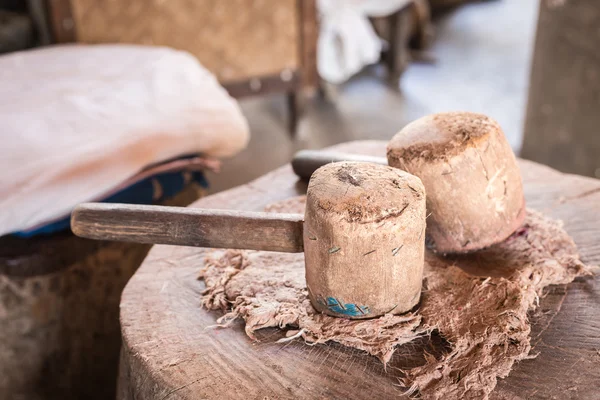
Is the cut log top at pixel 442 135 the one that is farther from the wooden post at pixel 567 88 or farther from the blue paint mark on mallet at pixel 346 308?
the wooden post at pixel 567 88

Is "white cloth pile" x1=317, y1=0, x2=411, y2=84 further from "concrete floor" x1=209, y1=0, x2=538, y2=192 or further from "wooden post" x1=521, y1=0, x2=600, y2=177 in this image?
"wooden post" x1=521, y1=0, x2=600, y2=177

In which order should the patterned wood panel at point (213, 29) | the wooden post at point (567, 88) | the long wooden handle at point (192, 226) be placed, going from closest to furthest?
the long wooden handle at point (192, 226)
the wooden post at point (567, 88)
the patterned wood panel at point (213, 29)

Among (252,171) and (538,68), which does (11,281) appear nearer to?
(252,171)

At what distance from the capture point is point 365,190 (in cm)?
99

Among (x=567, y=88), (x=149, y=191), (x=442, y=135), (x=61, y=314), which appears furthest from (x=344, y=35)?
(x=442, y=135)

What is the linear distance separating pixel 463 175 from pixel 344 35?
2892mm

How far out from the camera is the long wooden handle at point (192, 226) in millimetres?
1081

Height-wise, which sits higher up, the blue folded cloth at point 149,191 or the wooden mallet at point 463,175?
the wooden mallet at point 463,175

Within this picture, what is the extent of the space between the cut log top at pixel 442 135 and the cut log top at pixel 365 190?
0.27 feet

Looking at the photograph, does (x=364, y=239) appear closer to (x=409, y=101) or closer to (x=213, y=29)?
(x=213, y=29)

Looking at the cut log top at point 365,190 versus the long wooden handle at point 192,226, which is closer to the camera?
the cut log top at point 365,190

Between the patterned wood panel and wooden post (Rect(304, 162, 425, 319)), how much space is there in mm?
2159

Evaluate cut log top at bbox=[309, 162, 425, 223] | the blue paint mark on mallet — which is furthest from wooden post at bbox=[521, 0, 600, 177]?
the blue paint mark on mallet

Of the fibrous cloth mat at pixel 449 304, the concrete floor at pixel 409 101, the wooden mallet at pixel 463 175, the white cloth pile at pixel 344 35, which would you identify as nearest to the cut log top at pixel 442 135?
the wooden mallet at pixel 463 175
